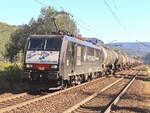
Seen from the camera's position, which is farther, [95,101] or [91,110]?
[95,101]

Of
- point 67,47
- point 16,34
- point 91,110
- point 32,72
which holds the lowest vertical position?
point 91,110

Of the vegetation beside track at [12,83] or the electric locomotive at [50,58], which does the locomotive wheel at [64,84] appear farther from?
the vegetation beside track at [12,83]

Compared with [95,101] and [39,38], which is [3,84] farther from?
[95,101]

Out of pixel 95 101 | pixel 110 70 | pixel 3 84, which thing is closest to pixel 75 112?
pixel 95 101

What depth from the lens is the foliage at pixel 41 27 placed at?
195 feet

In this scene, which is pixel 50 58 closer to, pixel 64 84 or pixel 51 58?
pixel 51 58

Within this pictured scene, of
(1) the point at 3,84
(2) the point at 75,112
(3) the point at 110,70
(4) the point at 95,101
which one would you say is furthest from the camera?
(3) the point at 110,70

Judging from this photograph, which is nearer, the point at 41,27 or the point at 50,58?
the point at 50,58

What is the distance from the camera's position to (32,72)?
1659cm

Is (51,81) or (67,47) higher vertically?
(67,47)

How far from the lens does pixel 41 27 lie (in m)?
60.6

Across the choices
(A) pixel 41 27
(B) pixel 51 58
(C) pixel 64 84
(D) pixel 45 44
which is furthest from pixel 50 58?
(A) pixel 41 27

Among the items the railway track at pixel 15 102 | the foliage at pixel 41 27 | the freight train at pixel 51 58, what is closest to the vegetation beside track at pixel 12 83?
the freight train at pixel 51 58

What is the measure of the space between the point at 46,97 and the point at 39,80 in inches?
94.8
